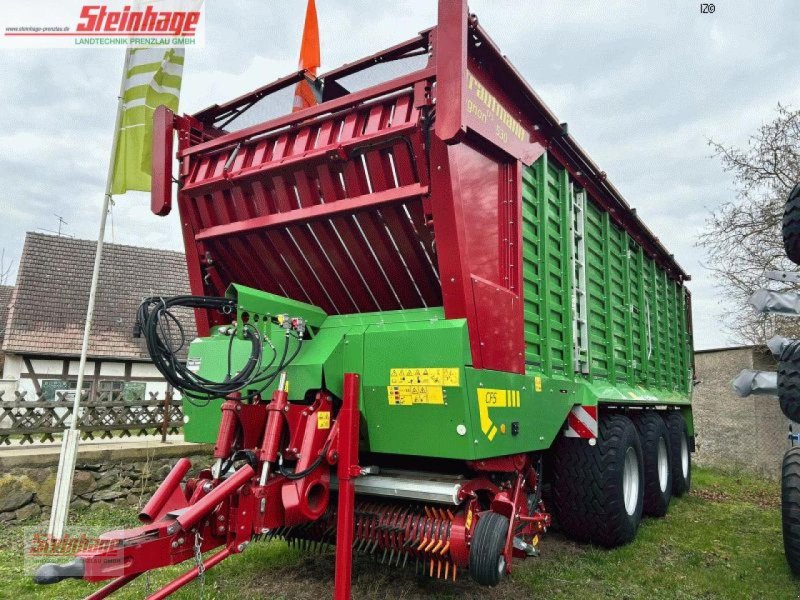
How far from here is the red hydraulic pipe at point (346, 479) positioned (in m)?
2.89

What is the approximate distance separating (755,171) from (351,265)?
12.7 meters

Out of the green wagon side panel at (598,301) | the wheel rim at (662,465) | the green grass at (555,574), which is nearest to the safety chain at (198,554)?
the green grass at (555,574)

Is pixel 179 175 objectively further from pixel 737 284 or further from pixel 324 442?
pixel 737 284

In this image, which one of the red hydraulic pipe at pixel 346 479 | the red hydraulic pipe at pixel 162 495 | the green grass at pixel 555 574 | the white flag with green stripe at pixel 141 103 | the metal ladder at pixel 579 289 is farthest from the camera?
the white flag with green stripe at pixel 141 103

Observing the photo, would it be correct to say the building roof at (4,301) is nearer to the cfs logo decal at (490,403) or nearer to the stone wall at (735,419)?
the stone wall at (735,419)

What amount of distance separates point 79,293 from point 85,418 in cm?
1115

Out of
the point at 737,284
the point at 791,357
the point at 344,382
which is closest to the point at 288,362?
the point at 344,382

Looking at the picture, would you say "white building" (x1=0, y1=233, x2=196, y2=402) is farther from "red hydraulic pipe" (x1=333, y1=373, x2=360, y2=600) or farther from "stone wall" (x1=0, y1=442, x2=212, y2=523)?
"red hydraulic pipe" (x1=333, y1=373, x2=360, y2=600)

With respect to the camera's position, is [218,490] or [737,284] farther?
[737,284]

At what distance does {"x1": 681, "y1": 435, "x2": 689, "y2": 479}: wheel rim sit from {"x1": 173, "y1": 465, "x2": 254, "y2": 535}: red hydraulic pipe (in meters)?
6.79

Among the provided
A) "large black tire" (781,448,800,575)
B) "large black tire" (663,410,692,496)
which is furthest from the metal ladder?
"large black tire" (663,410,692,496)

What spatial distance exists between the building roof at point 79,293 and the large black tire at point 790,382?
1618 cm

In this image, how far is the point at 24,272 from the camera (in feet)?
56.1

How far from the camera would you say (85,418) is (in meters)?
7.72
